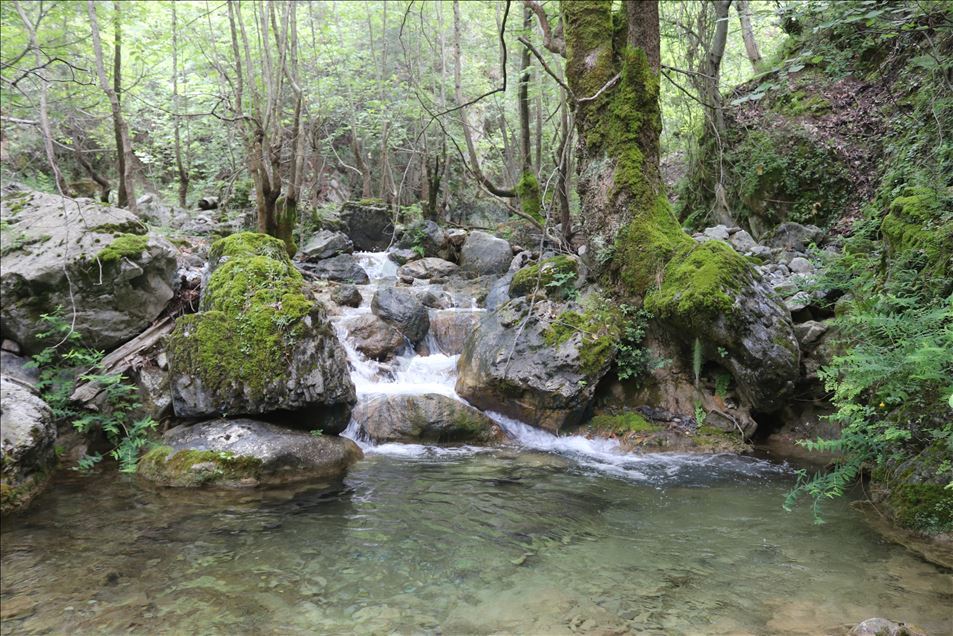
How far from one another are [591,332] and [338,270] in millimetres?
7881

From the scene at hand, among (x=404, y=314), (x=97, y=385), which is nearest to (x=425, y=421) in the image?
(x=404, y=314)

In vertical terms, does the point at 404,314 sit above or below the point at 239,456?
above

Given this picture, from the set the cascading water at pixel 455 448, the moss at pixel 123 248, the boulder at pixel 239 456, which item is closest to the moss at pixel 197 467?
the boulder at pixel 239 456

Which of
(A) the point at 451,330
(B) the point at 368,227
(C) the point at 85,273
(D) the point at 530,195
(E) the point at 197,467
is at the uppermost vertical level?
(D) the point at 530,195

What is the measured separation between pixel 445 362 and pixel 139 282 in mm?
4372

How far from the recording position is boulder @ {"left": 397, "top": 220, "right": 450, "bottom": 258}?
1500 centimetres

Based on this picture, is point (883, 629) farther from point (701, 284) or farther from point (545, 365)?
point (545, 365)

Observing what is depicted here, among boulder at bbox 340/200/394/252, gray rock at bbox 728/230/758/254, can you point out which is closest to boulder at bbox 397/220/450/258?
boulder at bbox 340/200/394/252

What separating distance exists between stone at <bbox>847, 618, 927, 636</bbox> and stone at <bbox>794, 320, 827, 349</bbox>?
4320mm

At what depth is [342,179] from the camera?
75.4 ft

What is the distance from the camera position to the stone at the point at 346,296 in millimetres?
10586

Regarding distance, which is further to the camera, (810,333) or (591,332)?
(591,332)

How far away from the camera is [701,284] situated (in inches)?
256

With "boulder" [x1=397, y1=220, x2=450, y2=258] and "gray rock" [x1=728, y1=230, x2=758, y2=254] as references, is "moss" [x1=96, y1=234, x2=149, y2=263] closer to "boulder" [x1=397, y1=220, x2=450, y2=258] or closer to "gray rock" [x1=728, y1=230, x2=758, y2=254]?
"boulder" [x1=397, y1=220, x2=450, y2=258]
